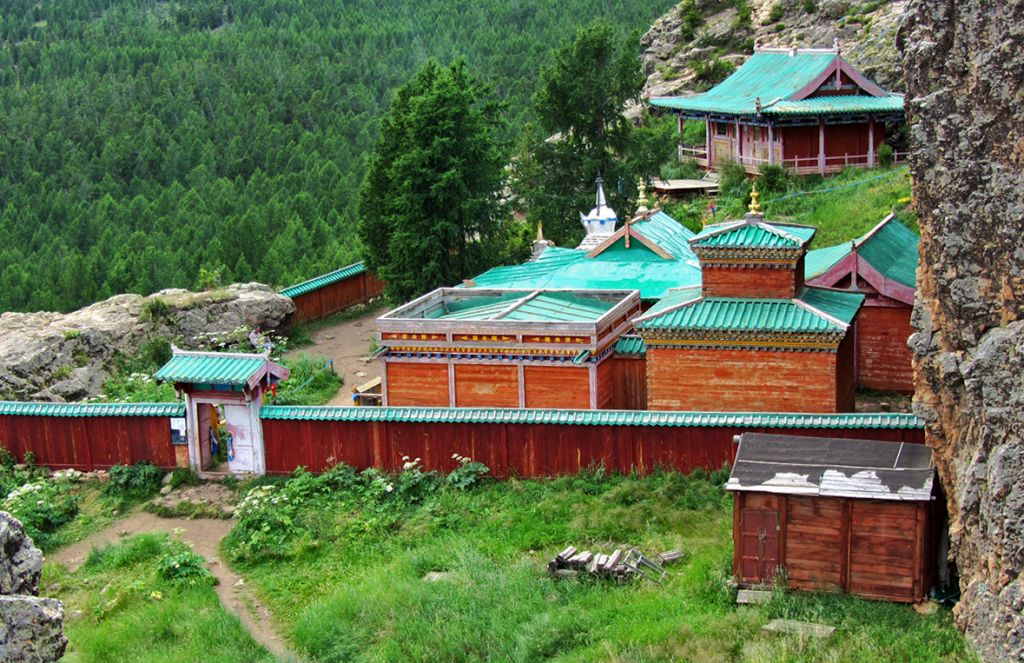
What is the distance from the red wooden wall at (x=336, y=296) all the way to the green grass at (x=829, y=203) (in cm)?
996

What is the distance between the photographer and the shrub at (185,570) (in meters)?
19.1

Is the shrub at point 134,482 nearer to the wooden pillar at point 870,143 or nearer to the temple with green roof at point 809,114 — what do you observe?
the temple with green roof at point 809,114

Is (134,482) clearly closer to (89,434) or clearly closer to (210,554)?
(89,434)

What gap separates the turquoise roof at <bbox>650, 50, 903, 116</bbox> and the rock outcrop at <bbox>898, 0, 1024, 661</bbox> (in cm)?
2614

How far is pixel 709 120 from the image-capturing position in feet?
151

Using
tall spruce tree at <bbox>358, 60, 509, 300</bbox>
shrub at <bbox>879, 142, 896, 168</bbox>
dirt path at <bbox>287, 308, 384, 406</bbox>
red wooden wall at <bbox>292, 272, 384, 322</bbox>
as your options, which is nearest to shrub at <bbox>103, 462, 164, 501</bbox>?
dirt path at <bbox>287, 308, 384, 406</bbox>

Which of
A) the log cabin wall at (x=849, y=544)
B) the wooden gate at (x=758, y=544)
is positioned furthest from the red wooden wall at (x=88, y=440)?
the log cabin wall at (x=849, y=544)

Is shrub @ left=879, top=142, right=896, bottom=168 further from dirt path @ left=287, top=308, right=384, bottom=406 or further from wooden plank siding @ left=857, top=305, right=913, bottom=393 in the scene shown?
dirt path @ left=287, top=308, right=384, bottom=406

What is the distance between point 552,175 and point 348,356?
964cm

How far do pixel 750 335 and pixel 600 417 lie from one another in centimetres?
366

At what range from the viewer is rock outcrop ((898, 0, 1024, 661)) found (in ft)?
44.1

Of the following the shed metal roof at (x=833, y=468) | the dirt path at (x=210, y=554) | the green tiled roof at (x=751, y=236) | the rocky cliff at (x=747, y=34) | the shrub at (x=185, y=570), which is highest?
the rocky cliff at (x=747, y=34)

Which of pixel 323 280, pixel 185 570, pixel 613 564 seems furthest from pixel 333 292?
pixel 613 564

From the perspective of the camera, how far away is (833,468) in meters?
16.5
